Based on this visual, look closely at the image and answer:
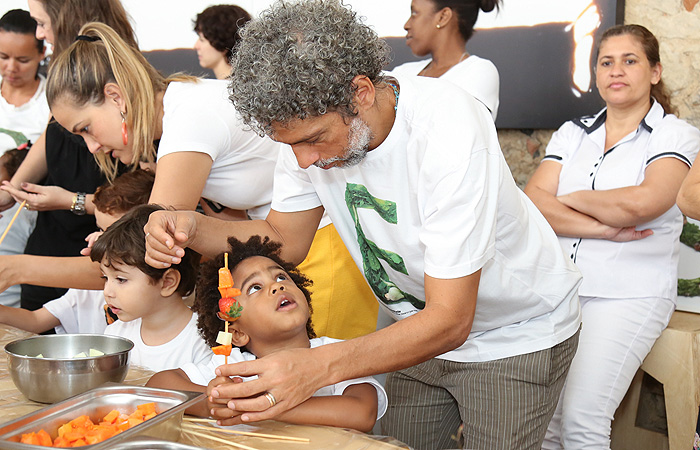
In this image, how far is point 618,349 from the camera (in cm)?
252

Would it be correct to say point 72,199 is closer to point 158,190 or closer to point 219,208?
point 219,208

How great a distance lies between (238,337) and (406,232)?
1.64ft

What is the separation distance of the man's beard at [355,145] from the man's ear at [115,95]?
3.01ft

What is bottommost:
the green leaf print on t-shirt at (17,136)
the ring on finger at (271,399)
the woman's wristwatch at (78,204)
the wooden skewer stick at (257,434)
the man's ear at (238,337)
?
the wooden skewer stick at (257,434)

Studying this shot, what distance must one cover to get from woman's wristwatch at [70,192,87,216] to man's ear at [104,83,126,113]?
62 centimetres

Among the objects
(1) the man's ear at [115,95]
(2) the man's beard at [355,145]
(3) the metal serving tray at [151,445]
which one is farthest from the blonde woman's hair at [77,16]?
(3) the metal serving tray at [151,445]

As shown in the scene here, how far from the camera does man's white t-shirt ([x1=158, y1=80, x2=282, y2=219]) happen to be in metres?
2.04

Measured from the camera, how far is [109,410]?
52.9 inches

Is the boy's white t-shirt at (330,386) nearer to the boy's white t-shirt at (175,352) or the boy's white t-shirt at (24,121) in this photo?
the boy's white t-shirt at (175,352)

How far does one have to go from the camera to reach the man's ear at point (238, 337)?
1.74 meters

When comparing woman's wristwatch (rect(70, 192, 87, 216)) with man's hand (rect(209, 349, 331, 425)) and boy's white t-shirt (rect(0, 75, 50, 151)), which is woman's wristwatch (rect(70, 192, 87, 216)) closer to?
boy's white t-shirt (rect(0, 75, 50, 151))

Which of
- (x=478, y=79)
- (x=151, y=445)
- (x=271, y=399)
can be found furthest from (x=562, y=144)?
(x=151, y=445)

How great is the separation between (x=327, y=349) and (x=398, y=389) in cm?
75

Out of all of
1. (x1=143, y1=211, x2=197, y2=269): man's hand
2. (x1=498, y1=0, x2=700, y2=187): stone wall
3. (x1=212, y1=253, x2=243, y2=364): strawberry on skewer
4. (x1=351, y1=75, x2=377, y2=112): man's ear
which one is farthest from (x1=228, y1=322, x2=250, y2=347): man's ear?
(x1=498, y1=0, x2=700, y2=187): stone wall
